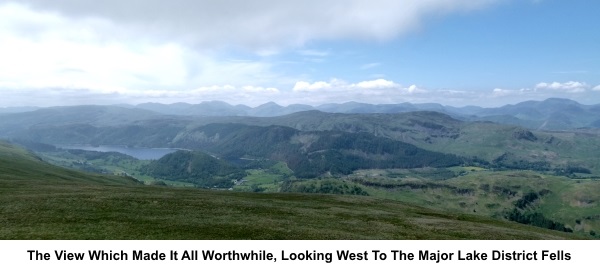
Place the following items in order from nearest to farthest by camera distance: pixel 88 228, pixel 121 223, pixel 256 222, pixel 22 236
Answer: pixel 22 236
pixel 88 228
pixel 121 223
pixel 256 222

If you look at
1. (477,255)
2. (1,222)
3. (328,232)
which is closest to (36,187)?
(1,222)

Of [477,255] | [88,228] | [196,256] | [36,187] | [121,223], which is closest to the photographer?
[196,256]

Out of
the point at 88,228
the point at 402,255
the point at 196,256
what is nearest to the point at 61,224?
the point at 88,228

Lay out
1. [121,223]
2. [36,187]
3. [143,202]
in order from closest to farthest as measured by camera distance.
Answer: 1. [121,223]
2. [143,202]
3. [36,187]

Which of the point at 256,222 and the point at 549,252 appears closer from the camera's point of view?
the point at 549,252

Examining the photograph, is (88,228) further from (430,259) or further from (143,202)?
(430,259)

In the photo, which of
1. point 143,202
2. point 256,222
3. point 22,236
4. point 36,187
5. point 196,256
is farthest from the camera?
point 36,187

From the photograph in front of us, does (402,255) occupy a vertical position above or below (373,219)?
above

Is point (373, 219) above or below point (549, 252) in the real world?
below

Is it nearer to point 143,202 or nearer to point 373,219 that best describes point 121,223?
point 143,202
